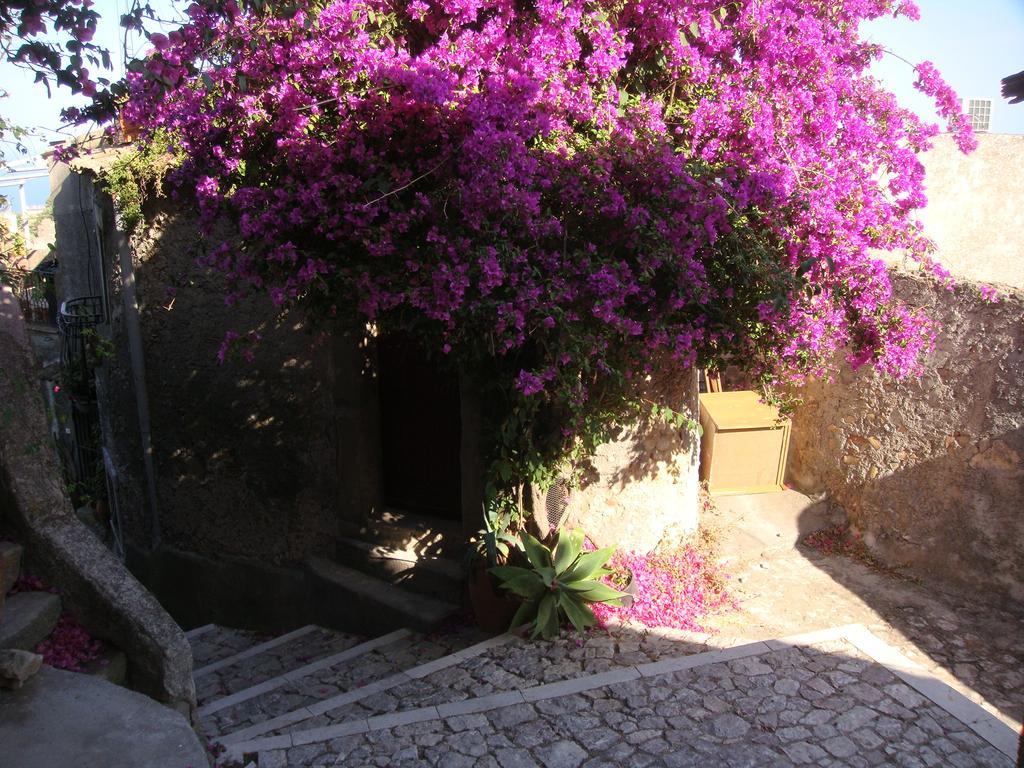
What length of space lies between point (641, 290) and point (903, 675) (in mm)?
2423

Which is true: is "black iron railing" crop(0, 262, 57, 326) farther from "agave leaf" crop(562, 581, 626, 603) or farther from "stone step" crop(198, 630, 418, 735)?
"agave leaf" crop(562, 581, 626, 603)

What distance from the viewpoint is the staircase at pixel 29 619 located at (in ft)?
10.4

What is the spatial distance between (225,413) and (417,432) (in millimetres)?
1730

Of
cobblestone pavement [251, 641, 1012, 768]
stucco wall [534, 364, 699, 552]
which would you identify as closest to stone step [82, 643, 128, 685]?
cobblestone pavement [251, 641, 1012, 768]

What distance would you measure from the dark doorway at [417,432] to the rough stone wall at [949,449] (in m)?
3.21

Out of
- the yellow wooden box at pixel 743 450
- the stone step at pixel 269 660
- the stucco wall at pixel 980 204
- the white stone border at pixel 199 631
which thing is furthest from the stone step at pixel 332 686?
the stucco wall at pixel 980 204

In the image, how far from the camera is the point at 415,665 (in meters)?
5.16

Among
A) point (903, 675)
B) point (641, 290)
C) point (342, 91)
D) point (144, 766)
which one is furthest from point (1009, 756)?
point (342, 91)

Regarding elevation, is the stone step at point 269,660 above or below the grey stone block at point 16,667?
below

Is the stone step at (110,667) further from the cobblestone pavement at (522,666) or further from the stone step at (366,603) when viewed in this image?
the stone step at (366,603)

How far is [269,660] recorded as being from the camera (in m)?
6.13

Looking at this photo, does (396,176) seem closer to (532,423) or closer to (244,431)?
(532,423)

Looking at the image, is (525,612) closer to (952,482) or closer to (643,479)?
(643,479)

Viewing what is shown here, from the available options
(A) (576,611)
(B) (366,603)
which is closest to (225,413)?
(B) (366,603)
